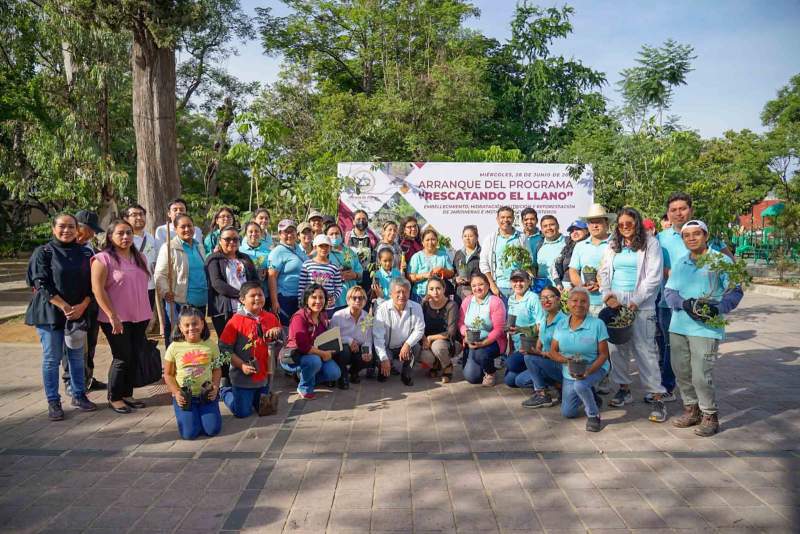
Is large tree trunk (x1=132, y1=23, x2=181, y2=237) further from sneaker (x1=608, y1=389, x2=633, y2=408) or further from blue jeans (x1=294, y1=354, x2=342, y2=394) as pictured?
sneaker (x1=608, y1=389, x2=633, y2=408)

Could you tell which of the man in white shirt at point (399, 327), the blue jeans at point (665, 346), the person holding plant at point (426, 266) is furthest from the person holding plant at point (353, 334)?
the blue jeans at point (665, 346)

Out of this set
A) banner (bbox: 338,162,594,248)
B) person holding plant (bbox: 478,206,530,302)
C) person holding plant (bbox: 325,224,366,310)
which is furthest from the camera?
banner (bbox: 338,162,594,248)

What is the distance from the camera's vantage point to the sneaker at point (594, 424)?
4.61m

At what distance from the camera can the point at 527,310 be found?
584 centimetres

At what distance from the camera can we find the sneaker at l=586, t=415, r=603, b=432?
4.61 meters

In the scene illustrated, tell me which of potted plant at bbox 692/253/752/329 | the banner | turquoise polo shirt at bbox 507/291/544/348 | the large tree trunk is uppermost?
the large tree trunk

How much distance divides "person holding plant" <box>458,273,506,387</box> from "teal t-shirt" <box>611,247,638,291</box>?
1321mm

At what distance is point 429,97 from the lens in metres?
17.3

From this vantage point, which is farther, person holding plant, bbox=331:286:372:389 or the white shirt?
the white shirt

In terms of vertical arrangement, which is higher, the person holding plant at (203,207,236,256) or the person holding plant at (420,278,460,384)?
the person holding plant at (203,207,236,256)

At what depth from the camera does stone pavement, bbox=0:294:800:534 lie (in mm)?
3225

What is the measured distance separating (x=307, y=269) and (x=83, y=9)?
5679 millimetres

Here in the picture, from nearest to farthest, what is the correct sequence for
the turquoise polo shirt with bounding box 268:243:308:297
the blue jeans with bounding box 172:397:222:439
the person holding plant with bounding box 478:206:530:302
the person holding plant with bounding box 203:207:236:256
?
the blue jeans with bounding box 172:397:222:439, the turquoise polo shirt with bounding box 268:243:308:297, the person holding plant with bounding box 203:207:236:256, the person holding plant with bounding box 478:206:530:302

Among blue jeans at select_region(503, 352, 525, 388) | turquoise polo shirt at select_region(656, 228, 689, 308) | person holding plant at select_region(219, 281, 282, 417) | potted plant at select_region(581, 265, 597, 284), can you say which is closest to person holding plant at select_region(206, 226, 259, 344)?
person holding plant at select_region(219, 281, 282, 417)
